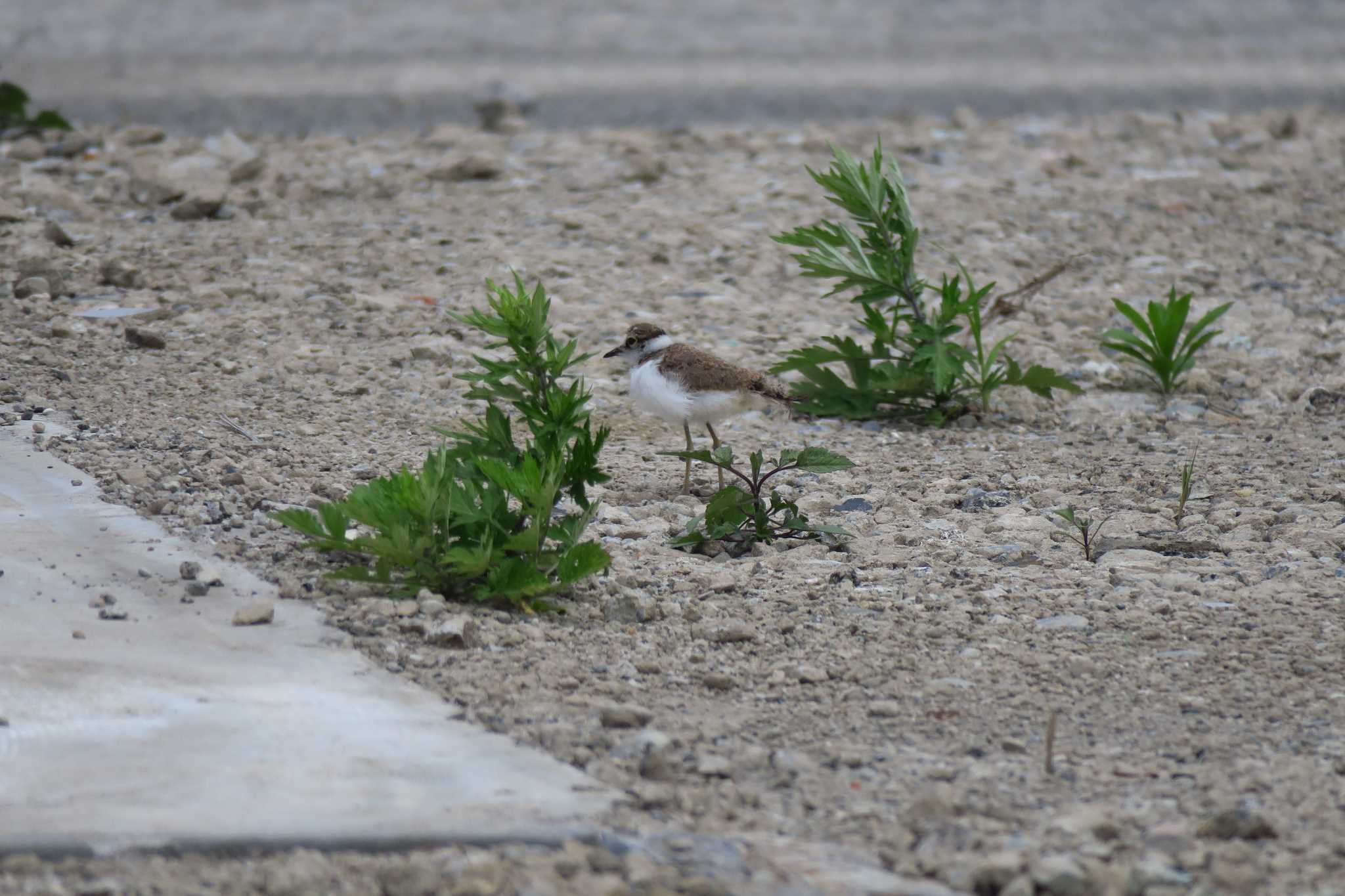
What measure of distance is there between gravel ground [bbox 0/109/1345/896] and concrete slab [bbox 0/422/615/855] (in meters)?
0.08

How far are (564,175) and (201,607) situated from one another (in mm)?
5197

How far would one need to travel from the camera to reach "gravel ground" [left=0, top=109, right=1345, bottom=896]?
3023 millimetres

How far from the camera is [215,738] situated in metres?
3.16

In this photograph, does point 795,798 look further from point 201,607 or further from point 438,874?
point 201,607

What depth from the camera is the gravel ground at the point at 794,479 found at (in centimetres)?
302

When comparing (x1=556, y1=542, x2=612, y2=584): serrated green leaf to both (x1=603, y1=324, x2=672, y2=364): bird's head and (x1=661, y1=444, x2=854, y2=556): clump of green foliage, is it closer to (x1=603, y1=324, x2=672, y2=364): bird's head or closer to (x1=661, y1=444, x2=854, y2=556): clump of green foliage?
(x1=661, y1=444, x2=854, y2=556): clump of green foliage

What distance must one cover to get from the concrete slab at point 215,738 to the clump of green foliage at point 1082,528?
196cm


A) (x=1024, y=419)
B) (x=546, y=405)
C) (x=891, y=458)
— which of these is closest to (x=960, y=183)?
(x=1024, y=419)

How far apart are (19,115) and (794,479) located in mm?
6041

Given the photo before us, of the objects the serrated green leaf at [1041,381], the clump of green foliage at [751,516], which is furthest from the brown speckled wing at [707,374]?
the serrated green leaf at [1041,381]

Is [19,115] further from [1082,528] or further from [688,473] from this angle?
[1082,528]

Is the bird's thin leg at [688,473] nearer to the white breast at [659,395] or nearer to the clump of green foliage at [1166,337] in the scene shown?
the white breast at [659,395]

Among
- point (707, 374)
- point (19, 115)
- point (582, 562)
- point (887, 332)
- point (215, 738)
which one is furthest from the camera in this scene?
point (19, 115)

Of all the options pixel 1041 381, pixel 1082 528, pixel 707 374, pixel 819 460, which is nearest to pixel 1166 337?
pixel 1041 381
